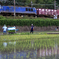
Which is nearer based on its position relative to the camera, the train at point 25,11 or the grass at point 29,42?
the grass at point 29,42

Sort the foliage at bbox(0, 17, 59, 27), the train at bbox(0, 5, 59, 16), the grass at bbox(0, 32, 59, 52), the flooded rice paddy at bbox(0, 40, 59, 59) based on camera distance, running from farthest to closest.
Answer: the train at bbox(0, 5, 59, 16), the foliage at bbox(0, 17, 59, 27), the grass at bbox(0, 32, 59, 52), the flooded rice paddy at bbox(0, 40, 59, 59)

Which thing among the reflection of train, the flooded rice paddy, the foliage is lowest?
the foliage

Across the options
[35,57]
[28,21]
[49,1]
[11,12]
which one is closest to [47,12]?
[11,12]

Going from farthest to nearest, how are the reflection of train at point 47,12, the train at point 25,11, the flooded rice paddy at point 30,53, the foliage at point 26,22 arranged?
the reflection of train at point 47,12 → the train at point 25,11 → the foliage at point 26,22 → the flooded rice paddy at point 30,53

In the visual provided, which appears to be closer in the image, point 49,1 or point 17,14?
point 17,14

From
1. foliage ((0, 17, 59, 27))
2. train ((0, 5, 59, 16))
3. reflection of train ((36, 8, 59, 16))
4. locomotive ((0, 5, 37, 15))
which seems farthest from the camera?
reflection of train ((36, 8, 59, 16))

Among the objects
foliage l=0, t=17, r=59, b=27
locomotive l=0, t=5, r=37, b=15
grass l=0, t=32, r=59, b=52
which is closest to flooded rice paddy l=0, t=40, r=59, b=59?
grass l=0, t=32, r=59, b=52

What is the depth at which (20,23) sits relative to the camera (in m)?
48.5

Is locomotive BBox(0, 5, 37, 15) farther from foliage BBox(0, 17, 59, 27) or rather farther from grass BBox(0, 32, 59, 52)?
grass BBox(0, 32, 59, 52)

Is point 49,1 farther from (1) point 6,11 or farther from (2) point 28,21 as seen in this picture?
(2) point 28,21

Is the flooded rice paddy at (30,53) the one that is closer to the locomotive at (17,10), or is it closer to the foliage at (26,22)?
the foliage at (26,22)

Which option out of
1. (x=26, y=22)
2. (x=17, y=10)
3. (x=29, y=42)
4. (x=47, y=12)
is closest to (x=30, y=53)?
(x=29, y=42)

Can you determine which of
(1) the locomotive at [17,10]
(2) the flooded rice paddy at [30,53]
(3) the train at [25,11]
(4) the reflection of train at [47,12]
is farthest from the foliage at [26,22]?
(2) the flooded rice paddy at [30,53]

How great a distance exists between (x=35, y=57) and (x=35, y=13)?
174 ft
